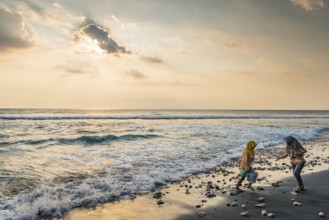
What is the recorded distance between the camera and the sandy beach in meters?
8.29

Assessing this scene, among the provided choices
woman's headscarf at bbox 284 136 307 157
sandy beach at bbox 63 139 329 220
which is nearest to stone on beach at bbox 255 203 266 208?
sandy beach at bbox 63 139 329 220

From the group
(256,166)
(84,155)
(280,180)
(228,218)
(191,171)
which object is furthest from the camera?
(84,155)

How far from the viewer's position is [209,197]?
1003 centimetres

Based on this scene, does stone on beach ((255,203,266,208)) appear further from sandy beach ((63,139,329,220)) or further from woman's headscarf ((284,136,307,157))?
woman's headscarf ((284,136,307,157))

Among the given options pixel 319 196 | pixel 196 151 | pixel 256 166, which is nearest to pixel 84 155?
pixel 196 151

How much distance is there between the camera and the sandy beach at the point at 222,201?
8.29m

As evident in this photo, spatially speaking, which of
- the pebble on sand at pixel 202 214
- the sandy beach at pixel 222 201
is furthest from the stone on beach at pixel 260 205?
the pebble on sand at pixel 202 214

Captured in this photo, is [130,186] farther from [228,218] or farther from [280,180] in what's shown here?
[280,180]

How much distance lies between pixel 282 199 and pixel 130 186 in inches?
224

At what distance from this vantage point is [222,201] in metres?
9.52

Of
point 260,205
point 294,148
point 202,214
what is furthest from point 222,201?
point 294,148

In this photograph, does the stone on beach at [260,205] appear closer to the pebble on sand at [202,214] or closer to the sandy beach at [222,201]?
the sandy beach at [222,201]

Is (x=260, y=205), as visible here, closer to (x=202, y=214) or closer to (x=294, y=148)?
(x=202, y=214)

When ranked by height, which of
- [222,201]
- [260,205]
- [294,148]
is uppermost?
[294,148]
